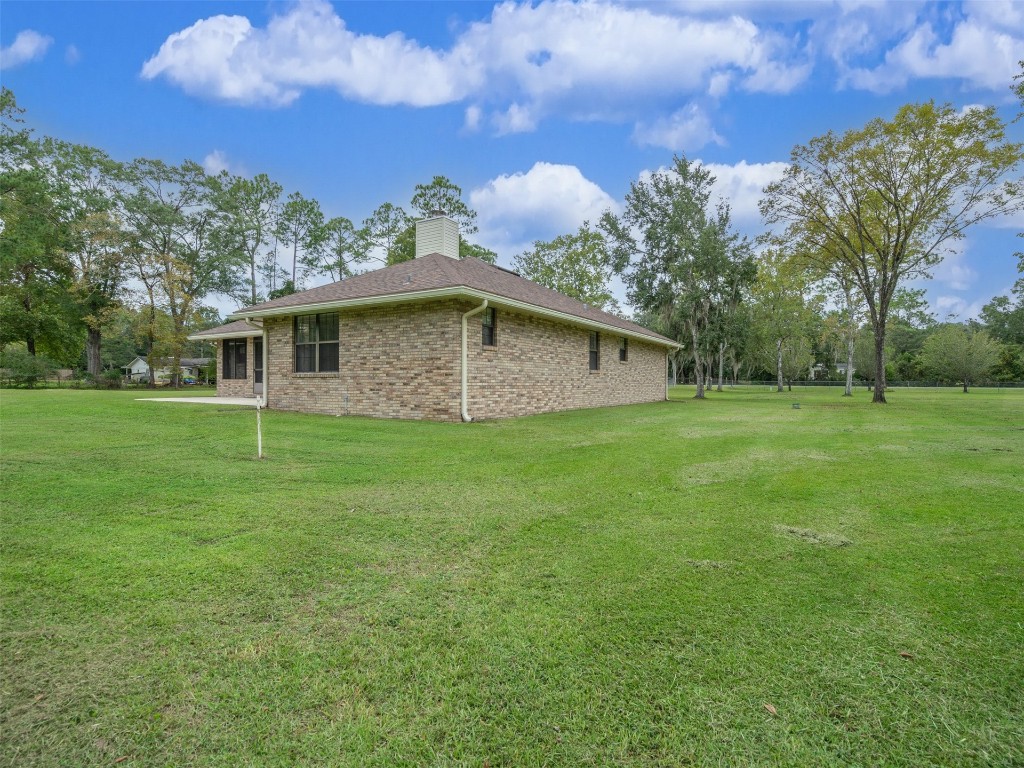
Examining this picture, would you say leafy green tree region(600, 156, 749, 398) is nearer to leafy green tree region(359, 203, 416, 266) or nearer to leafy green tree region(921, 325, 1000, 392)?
leafy green tree region(359, 203, 416, 266)

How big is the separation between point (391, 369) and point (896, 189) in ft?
67.2

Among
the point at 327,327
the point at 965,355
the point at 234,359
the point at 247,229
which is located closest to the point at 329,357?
the point at 327,327

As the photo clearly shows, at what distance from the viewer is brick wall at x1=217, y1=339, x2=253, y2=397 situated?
19.2 meters

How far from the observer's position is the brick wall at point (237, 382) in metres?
19.2

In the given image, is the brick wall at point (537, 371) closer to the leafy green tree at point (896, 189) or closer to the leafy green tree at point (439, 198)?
the leafy green tree at point (896, 189)

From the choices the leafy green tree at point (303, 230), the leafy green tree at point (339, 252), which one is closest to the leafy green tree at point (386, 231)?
the leafy green tree at point (339, 252)

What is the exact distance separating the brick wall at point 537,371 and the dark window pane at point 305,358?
480 cm

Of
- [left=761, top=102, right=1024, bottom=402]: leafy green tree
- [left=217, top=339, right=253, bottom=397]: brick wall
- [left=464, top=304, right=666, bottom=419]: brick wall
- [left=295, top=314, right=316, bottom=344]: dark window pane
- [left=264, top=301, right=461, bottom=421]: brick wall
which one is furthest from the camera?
[left=217, top=339, right=253, bottom=397]: brick wall

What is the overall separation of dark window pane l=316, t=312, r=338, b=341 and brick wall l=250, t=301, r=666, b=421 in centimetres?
27

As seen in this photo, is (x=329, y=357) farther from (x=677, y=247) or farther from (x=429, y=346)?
(x=677, y=247)

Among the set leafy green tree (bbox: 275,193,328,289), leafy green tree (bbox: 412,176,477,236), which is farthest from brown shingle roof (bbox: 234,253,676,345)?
leafy green tree (bbox: 275,193,328,289)

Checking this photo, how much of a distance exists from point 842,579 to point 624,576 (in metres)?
1.22

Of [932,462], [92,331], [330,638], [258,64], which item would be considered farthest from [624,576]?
[92,331]

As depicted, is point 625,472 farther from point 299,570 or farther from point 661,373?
point 661,373
